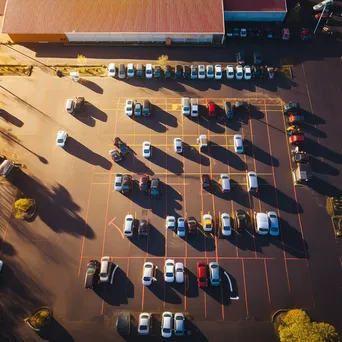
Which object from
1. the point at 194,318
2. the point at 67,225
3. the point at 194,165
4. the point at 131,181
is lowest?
the point at 194,318

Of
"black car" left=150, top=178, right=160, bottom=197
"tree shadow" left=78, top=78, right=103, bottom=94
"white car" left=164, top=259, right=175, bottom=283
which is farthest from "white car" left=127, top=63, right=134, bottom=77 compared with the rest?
"white car" left=164, top=259, right=175, bottom=283

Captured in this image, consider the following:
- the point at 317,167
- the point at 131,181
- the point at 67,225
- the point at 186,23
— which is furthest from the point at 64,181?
the point at 317,167

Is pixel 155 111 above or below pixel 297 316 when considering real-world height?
above

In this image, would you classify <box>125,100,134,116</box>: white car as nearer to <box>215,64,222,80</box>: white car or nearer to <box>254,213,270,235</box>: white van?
<box>215,64,222,80</box>: white car

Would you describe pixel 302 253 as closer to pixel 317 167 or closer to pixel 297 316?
pixel 297 316

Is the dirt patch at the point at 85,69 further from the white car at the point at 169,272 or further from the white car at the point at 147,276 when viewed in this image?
the white car at the point at 169,272

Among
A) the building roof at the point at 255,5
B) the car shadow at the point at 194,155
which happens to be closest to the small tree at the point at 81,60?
the car shadow at the point at 194,155
